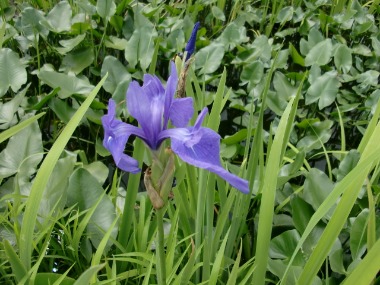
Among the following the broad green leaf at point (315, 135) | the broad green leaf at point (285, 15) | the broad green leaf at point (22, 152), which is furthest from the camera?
the broad green leaf at point (285, 15)

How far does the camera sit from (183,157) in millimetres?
522

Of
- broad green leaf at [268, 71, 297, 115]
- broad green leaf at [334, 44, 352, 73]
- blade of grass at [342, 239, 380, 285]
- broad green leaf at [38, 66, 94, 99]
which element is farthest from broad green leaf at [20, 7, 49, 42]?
blade of grass at [342, 239, 380, 285]

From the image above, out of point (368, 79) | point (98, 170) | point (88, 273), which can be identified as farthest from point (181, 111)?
point (368, 79)

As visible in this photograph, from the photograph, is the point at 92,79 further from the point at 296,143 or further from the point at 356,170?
the point at 356,170

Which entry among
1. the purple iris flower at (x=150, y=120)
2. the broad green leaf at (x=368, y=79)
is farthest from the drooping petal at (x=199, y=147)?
the broad green leaf at (x=368, y=79)

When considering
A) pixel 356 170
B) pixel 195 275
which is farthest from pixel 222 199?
pixel 356 170

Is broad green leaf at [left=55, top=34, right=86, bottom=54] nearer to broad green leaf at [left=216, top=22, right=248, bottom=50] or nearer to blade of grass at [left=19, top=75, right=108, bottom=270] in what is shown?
broad green leaf at [left=216, top=22, right=248, bottom=50]

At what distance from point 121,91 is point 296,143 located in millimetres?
564

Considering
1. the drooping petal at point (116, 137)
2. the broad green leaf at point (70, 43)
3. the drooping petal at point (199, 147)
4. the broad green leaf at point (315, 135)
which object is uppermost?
the drooping petal at point (199, 147)

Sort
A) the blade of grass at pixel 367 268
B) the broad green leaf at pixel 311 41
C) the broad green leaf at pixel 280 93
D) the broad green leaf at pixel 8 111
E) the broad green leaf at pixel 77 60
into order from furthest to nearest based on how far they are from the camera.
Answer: the broad green leaf at pixel 311 41 < the broad green leaf at pixel 77 60 < the broad green leaf at pixel 280 93 < the broad green leaf at pixel 8 111 < the blade of grass at pixel 367 268

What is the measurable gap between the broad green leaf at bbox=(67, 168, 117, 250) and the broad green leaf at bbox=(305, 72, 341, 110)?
2.74ft

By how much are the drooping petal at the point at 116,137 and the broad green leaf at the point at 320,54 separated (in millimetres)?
1404

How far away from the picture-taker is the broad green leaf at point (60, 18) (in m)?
1.81

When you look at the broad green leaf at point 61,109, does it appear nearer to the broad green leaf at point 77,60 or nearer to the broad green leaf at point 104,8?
the broad green leaf at point 77,60
